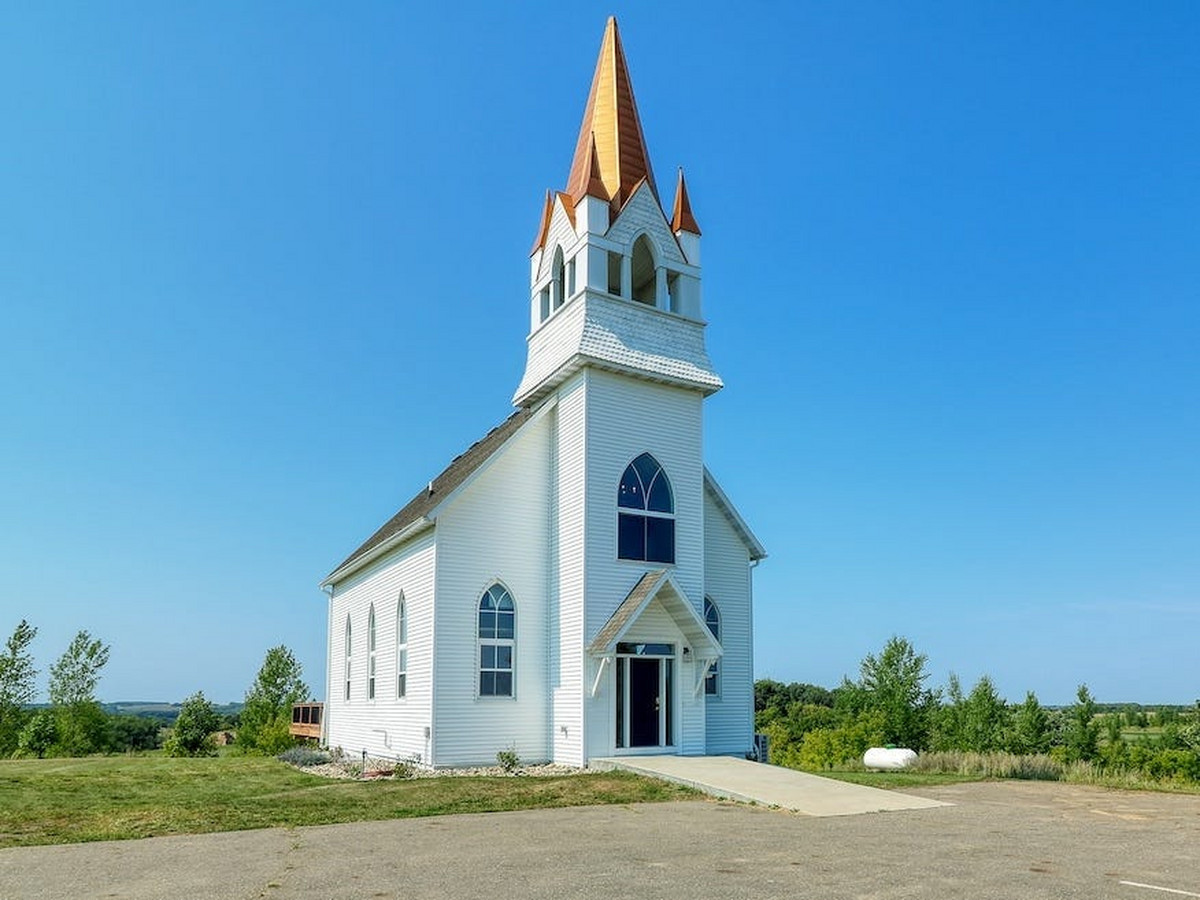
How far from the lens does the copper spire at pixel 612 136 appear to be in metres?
23.9

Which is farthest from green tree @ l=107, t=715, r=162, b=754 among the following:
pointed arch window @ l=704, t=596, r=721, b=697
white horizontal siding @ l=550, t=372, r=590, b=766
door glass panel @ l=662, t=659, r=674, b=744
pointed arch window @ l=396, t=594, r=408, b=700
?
door glass panel @ l=662, t=659, r=674, b=744

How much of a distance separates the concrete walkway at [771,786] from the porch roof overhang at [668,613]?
2.40m

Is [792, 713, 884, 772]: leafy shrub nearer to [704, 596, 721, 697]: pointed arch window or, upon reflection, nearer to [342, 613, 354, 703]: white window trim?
[704, 596, 721, 697]: pointed arch window

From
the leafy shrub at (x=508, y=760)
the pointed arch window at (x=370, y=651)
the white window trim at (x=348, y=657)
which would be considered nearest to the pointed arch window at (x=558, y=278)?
the pointed arch window at (x=370, y=651)

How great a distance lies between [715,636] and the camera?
77.8ft

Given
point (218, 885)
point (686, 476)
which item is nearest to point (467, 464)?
point (686, 476)

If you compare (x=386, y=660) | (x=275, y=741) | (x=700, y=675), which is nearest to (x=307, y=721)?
(x=275, y=741)

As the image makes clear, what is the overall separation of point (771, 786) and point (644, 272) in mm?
13539

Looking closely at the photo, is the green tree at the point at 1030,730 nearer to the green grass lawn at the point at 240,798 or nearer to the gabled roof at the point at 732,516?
the gabled roof at the point at 732,516

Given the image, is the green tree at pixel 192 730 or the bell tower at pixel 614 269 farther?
the green tree at pixel 192 730

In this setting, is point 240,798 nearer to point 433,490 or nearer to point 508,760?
point 508,760

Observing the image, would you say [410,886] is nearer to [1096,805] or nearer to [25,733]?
[1096,805]

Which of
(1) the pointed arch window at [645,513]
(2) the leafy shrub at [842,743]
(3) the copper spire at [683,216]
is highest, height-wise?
(3) the copper spire at [683,216]

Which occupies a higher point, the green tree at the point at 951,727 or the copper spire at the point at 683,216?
the copper spire at the point at 683,216
